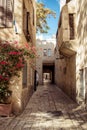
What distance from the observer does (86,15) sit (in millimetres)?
9156

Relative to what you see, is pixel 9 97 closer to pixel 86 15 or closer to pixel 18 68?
pixel 18 68

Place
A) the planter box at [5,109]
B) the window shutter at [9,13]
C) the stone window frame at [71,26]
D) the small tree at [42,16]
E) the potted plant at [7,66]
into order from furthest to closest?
the small tree at [42,16], the stone window frame at [71,26], the window shutter at [9,13], the potted plant at [7,66], the planter box at [5,109]

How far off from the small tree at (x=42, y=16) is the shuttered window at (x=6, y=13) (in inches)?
682

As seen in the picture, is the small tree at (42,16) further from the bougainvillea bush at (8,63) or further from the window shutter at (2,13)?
the bougainvillea bush at (8,63)

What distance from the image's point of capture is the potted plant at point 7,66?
25.5ft

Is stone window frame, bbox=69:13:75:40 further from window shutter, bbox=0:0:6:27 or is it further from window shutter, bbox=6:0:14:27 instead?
window shutter, bbox=0:0:6:27

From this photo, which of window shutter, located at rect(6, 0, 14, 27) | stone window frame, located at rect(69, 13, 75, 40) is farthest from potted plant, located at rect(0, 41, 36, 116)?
stone window frame, located at rect(69, 13, 75, 40)

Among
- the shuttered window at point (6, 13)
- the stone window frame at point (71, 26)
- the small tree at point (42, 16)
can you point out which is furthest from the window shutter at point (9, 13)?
the small tree at point (42, 16)

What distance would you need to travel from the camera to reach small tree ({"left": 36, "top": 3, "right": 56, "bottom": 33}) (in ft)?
85.1

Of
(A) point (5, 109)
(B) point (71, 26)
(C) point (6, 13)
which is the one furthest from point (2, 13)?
(B) point (71, 26)

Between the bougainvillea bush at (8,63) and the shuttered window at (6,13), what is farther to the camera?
the shuttered window at (6,13)

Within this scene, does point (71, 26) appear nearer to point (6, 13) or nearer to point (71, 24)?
point (71, 24)

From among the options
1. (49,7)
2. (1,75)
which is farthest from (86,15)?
(49,7)

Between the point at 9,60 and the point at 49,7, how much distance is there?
67.9ft
